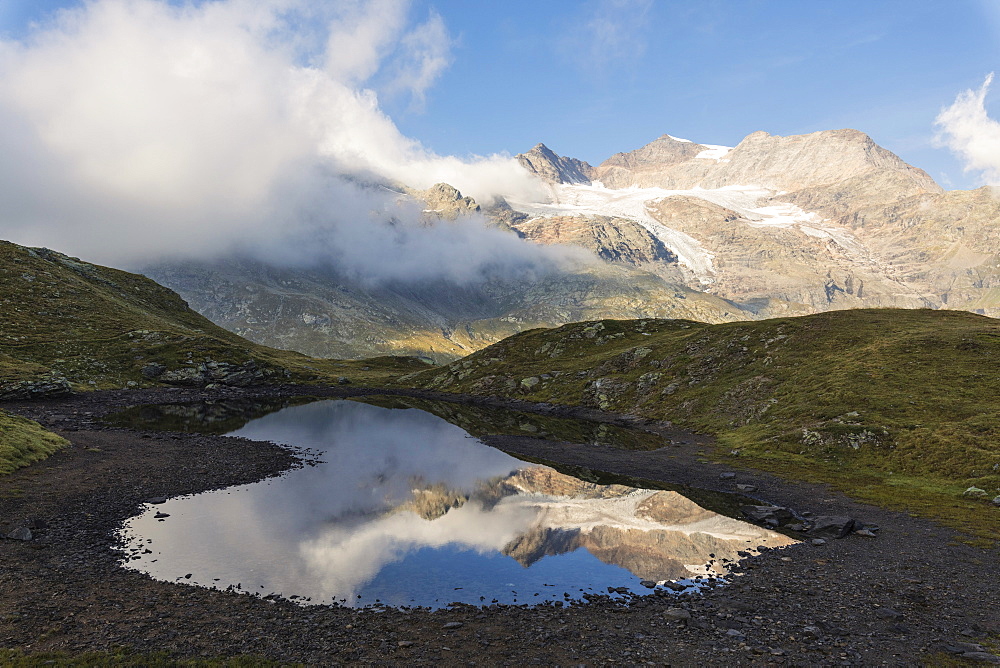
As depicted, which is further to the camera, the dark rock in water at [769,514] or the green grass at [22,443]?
the green grass at [22,443]

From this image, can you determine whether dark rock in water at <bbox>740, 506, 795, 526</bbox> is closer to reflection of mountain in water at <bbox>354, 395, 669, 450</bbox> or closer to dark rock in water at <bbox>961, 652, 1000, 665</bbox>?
dark rock in water at <bbox>961, 652, 1000, 665</bbox>

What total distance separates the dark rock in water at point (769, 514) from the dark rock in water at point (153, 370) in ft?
447

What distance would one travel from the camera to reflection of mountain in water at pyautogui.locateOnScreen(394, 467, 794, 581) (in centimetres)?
3269

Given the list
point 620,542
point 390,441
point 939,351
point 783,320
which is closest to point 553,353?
point 783,320

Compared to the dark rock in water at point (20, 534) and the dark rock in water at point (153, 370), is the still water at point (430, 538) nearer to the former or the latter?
the dark rock in water at point (20, 534)

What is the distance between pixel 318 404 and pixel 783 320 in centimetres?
11411

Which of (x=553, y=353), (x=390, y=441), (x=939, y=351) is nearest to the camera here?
(x=939, y=351)

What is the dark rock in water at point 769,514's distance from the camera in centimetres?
3969

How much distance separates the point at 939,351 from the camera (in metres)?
71.2

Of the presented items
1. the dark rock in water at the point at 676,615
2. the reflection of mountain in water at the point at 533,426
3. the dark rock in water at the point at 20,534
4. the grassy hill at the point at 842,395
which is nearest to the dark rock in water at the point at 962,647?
the dark rock in water at the point at 676,615

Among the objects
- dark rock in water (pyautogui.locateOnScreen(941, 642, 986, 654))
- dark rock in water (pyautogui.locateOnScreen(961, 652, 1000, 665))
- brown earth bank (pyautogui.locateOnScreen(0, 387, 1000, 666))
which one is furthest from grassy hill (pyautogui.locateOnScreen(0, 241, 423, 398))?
dark rock in water (pyautogui.locateOnScreen(961, 652, 1000, 665))

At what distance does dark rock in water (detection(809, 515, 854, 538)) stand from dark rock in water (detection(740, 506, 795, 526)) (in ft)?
8.76

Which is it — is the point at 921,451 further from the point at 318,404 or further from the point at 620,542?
the point at 318,404

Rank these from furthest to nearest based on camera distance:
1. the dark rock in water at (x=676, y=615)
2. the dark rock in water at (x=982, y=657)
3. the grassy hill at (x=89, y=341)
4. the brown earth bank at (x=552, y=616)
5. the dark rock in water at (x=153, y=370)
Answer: the dark rock in water at (x=153, y=370), the grassy hill at (x=89, y=341), the dark rock in water at (x=676, y=615), the brown earth bank at (x=552, y=616), the dark rock in water at (x=982, y=657)
